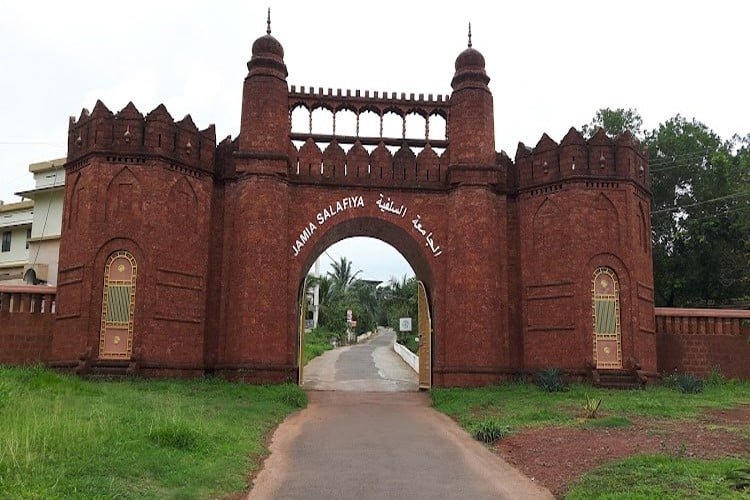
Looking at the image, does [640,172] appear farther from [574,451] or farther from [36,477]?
[36,477]

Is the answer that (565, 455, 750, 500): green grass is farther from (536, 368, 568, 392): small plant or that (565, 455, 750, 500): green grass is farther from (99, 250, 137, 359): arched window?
(99, 250, 137, 359): arched window

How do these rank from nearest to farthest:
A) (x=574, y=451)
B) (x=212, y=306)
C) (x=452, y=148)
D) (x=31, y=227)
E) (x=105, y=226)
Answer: (x=574, y=451) < (x=105, y=226) < (x=212, y=306) < (x=452, y=148) < (x=31, y=227)

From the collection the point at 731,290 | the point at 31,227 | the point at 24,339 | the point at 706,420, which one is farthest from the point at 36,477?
the point at 31,227

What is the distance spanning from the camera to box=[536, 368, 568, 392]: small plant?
16438 millimetres

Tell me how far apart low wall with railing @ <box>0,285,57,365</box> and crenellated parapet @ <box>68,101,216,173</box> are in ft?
11.0

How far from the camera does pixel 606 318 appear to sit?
17.7 metres

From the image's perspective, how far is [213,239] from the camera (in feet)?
59.9

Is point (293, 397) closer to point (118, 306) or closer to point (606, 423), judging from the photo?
point (118, 306)

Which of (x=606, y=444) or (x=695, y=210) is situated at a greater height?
(x=695, y=210)

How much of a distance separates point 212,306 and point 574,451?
10682mm

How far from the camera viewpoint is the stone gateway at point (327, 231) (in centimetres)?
1684

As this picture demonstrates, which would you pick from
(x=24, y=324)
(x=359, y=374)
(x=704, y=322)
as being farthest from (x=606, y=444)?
(x=359, y=374)

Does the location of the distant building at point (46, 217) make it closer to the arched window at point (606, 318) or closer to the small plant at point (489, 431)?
the arched window at point (606, 318)

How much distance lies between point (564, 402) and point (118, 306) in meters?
10.1
